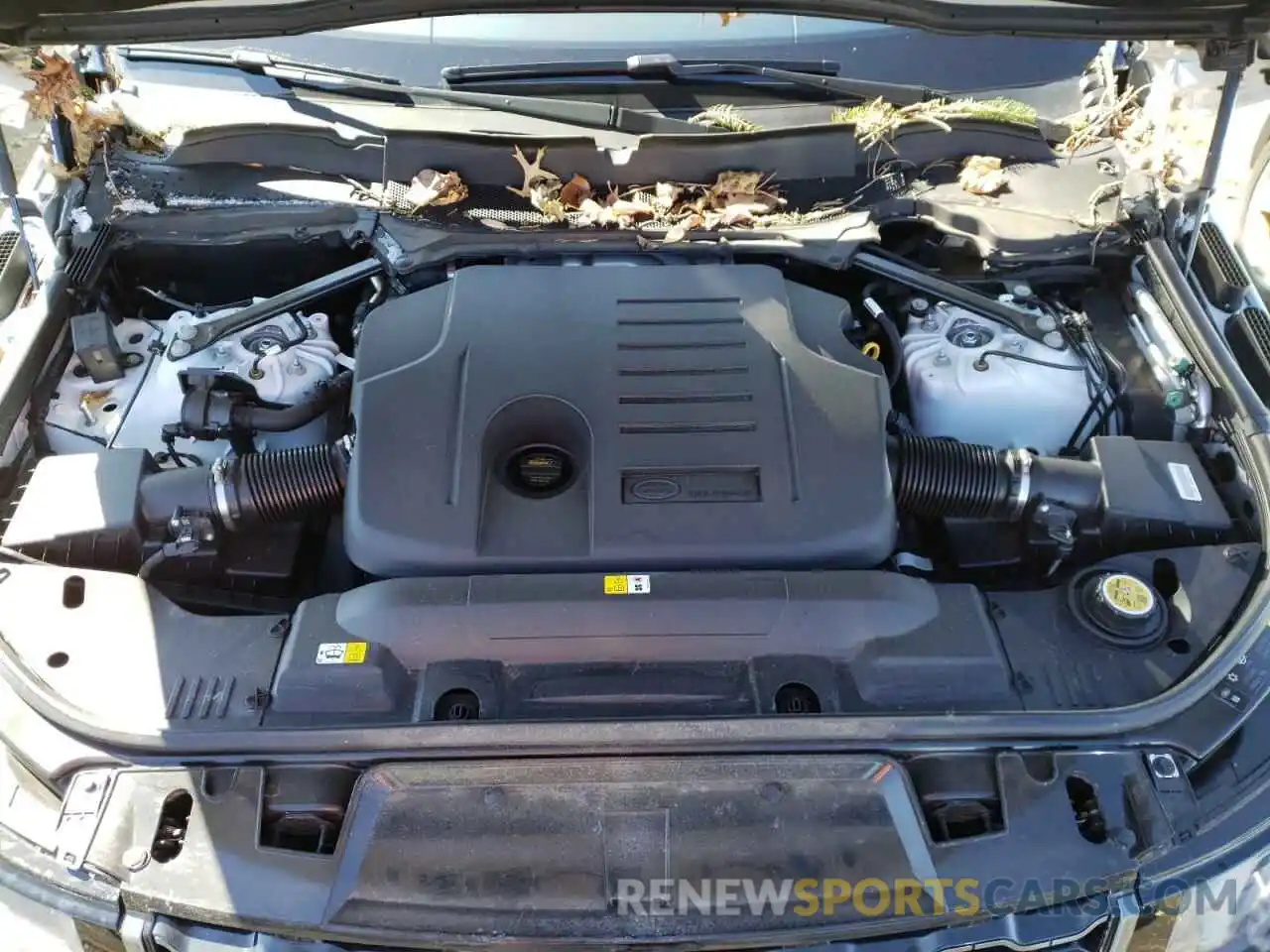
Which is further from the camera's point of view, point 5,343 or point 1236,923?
point 5,343

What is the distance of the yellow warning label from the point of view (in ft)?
6.32

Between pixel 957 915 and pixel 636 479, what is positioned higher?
pixel 636 479

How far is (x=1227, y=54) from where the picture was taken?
2.16 m

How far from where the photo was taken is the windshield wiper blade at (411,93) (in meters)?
2.68

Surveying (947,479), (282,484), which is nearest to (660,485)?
(947,479)

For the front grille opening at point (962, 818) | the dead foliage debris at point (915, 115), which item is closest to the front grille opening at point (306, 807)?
the front grille opening at point (962, 818)

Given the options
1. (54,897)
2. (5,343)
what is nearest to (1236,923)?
(54,897)

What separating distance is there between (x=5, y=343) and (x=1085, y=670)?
2203mm

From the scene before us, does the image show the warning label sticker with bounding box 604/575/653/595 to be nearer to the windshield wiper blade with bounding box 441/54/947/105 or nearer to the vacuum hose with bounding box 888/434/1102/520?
the vacuum hose with bounding box 888/434/1102/520

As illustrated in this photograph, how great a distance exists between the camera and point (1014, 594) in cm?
200

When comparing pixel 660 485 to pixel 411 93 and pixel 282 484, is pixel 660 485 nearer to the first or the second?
pixel 282 484

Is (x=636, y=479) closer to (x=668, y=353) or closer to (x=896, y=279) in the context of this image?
(x=668, y=353)

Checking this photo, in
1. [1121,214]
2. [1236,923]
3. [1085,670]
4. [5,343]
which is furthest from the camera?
[1121,214]

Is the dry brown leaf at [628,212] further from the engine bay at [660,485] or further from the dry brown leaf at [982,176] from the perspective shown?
the dry brown leaf at [982,176]
